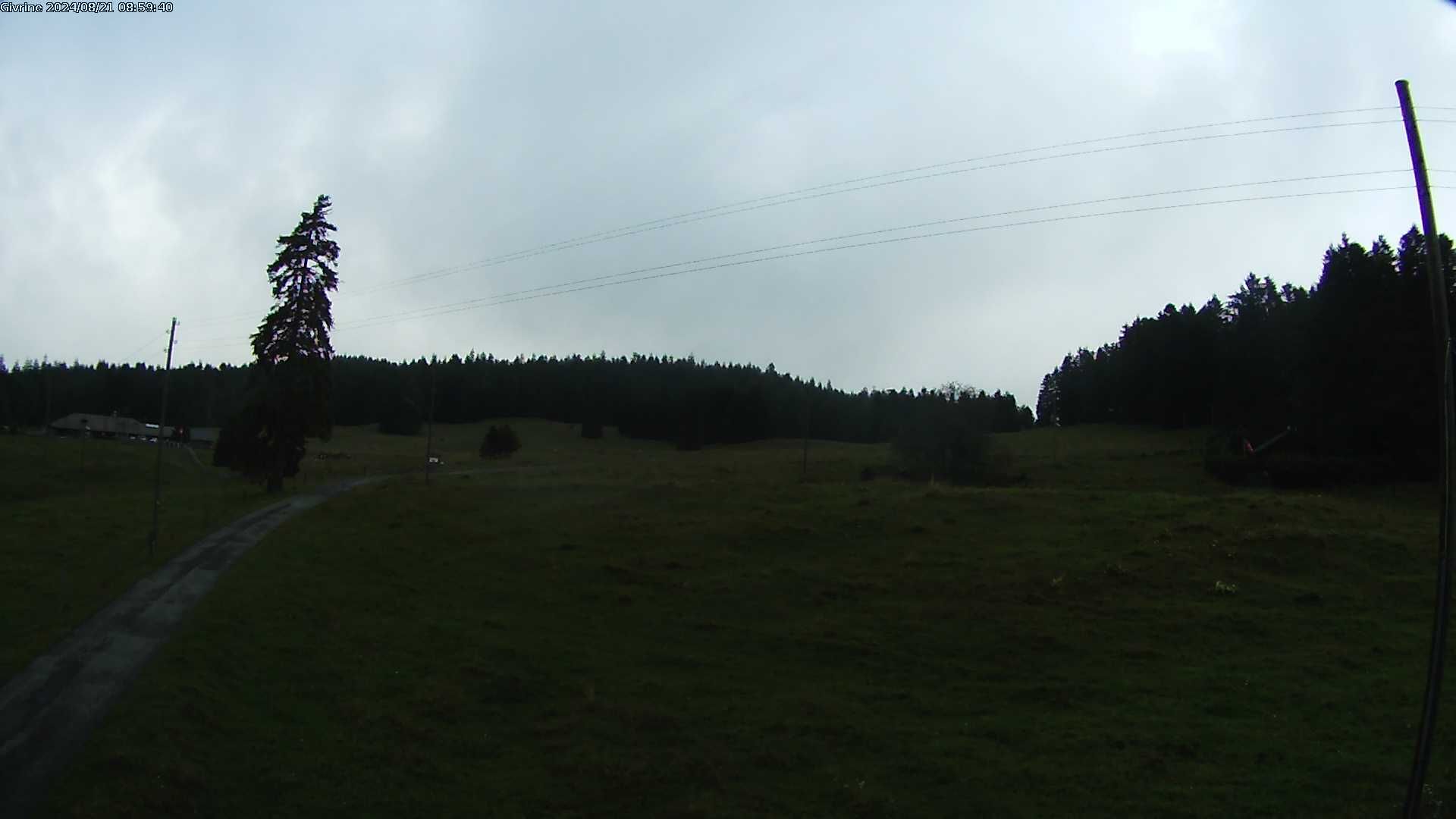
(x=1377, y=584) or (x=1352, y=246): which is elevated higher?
(x=1352, y=246)

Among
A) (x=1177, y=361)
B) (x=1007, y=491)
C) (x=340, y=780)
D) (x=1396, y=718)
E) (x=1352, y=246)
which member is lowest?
(x=340, y=780)

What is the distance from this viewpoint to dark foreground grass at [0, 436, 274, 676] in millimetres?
28812

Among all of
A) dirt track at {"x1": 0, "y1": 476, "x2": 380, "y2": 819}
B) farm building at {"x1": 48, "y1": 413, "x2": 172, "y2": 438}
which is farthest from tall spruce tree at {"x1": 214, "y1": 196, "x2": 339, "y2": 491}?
farm building at {"x1": 48, "y1": 413, "x2": 172, "y2": 438}

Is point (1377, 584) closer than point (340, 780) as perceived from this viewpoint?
No

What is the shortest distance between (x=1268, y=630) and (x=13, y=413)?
564 feet

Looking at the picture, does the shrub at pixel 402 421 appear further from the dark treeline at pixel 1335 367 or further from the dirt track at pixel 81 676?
the dirt track at pixel 81 676

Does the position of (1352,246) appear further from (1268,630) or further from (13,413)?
(13,413)

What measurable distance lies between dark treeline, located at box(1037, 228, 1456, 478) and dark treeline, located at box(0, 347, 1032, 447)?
27.0 meters

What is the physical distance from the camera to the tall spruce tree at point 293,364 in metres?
58.9

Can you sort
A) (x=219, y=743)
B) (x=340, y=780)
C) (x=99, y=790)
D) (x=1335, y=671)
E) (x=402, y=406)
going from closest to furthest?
(x=99, y=790) < (x=340, y=780) < (x=219, y=743) < (x=1335, y=671) < (x=402, y=406)

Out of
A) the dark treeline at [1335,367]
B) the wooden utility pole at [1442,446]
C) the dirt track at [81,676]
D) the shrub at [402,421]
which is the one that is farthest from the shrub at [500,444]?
the wooden utility pole at [1442,446]

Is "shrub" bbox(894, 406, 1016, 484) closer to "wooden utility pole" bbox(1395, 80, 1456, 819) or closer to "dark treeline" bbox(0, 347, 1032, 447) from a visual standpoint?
"dark treeline" bbox(0, 347, 1032, 447)

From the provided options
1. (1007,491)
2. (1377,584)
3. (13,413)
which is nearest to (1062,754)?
(1377,584)

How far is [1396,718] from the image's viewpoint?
21266mm
